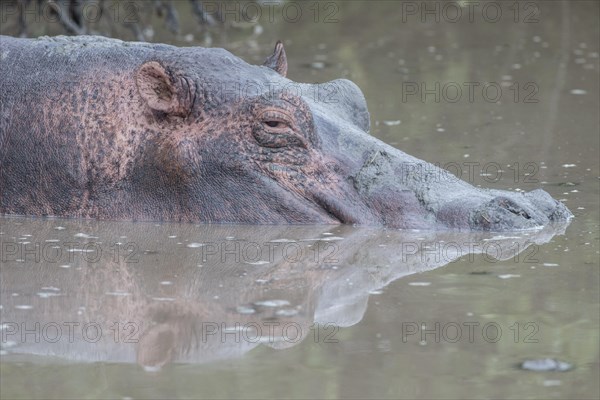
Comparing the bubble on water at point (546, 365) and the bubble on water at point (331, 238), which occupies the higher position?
the bubble on water at point (331, 238)

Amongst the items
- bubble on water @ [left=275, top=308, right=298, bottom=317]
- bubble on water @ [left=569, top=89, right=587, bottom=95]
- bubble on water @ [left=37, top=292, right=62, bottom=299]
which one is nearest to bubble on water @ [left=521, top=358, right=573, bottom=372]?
bubble on water @ [left=275, top=308, right=298, bottom=317]

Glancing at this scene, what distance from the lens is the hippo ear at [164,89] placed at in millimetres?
7469

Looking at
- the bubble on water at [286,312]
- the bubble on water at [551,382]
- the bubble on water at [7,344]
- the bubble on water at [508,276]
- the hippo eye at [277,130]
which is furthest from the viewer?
the hippo eye at [277,130]

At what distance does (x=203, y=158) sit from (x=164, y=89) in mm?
523

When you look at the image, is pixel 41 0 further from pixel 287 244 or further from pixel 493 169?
pixel 287 244

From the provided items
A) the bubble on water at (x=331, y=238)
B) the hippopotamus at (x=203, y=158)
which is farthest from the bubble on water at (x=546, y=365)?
the bubble on water at (x=331, y=238)

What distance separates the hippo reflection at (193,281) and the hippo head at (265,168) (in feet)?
0.40

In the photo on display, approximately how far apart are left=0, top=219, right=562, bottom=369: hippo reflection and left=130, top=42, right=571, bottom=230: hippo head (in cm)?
12

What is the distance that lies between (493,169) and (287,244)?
2.64m

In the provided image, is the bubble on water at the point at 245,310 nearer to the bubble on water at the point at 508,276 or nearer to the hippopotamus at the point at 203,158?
the bubble on water at the point at 508,276

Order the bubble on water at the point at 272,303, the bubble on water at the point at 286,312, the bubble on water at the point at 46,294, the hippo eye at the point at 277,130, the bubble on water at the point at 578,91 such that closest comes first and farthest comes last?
the bubble on water at the point at 286,312 < the bubble on water at the point at 272,303 < the bubble on water at the point at 46,294 < the hippo eye at the point at 277,130 < the bubble on water at the point at 578,91

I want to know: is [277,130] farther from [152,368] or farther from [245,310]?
[152,368]

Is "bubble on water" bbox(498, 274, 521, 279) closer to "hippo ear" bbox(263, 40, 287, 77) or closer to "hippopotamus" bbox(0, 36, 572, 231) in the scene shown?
"hippopotamus" bbox(0, 36, 572, 231)

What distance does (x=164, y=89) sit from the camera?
7590mm
